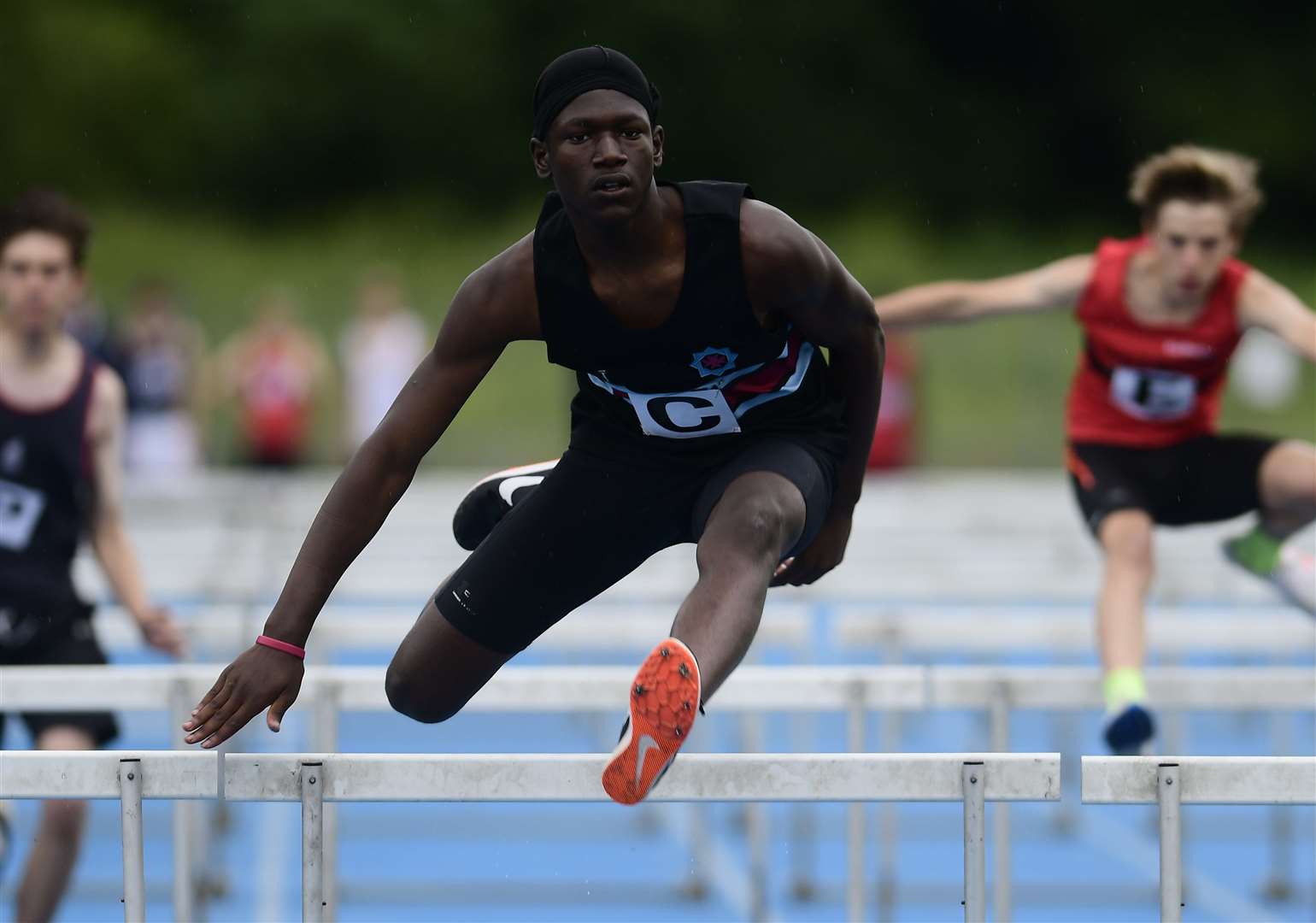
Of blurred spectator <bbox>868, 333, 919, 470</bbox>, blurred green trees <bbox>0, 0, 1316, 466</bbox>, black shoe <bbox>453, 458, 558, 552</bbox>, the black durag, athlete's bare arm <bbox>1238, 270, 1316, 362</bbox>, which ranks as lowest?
black shoe <bbox>453, 458, 558, 552</bbox>

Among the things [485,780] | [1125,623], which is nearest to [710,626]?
[485,780]

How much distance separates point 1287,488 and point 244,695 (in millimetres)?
3315

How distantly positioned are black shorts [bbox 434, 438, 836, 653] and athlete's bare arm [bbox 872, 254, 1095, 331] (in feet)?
3.92

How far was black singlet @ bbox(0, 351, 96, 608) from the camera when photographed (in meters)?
5.65

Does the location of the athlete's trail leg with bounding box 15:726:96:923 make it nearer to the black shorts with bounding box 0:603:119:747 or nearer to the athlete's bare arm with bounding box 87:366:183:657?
the black shorts with bounding box 0:603:119:747

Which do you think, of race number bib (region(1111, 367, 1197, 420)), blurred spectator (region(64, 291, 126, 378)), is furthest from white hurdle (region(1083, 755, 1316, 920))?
blurred spectator (region(64, 291, 126, 378))

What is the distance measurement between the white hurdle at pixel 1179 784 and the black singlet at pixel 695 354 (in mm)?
1007

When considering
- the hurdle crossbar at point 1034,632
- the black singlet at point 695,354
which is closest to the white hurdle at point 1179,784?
the black singlet at point 695,354

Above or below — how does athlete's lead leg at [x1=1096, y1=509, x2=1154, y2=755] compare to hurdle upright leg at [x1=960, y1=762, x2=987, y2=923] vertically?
above

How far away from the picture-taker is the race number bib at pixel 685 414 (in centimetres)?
412

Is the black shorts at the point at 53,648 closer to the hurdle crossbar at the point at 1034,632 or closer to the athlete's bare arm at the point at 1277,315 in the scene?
the hurdle crossbar at the point at 1034,632

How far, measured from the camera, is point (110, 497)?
5.87 metres

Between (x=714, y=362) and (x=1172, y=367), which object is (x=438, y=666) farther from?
(x=1172, y=367)

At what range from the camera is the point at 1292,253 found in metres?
34.3
